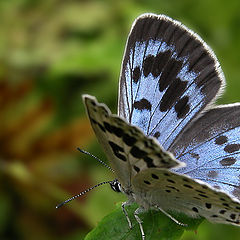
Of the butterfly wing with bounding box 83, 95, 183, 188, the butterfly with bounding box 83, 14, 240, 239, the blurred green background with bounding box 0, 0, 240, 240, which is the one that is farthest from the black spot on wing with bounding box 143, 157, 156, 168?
the blurred green background with bounding box 0, 0, 240, 240

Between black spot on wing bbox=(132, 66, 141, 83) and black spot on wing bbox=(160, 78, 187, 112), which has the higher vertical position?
black spot on wing bbox=(132, 66, 141, 83)

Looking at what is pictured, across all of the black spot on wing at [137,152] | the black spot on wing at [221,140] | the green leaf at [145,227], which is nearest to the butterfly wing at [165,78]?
the black spot on wing at [221,140]

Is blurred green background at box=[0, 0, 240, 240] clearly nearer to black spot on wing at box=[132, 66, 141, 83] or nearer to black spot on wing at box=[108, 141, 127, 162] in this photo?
black spot on wing at box=[132, 66, 141, 83]

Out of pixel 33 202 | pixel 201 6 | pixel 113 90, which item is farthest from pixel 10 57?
pixel 201 6

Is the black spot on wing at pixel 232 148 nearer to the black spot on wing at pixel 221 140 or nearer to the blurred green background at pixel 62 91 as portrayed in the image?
the black spot on wing at pixel 221 140

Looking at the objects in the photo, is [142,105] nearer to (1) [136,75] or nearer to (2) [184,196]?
(1) [136,75]

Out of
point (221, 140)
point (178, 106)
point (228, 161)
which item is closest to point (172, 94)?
point (178, 106)
